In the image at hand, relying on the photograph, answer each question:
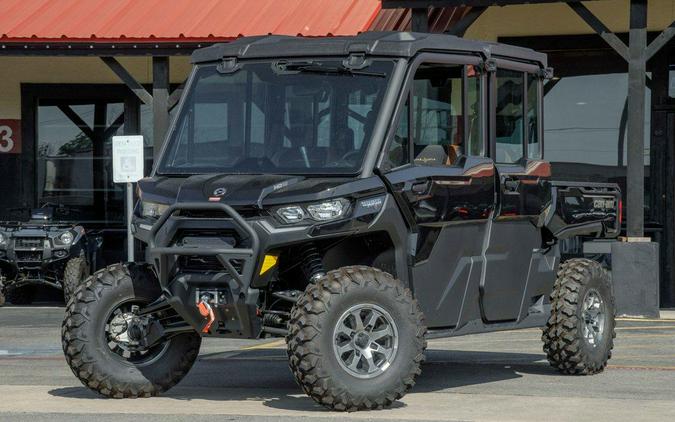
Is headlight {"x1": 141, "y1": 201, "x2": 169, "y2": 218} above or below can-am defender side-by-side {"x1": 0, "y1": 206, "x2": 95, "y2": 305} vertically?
above

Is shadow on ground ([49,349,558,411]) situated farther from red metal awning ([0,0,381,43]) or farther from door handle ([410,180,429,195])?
red metal awning ([0,0,381,43])

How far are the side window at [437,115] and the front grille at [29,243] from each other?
1413cm

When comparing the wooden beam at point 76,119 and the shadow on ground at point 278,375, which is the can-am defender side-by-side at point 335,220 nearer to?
the shadow on ground at point 278,375

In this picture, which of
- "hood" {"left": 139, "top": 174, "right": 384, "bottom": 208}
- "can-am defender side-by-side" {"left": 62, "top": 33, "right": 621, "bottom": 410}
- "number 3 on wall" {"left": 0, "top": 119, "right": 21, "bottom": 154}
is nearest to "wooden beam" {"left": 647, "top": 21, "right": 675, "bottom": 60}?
"can-am defender side-by-side" {"left": 62, "top": 33, "right": 621, "bottom": 410}

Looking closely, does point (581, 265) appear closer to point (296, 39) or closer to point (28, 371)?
point (296, 39)

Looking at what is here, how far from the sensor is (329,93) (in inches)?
405

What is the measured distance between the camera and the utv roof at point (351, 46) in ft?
33.6

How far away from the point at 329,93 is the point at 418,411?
7.10 ft

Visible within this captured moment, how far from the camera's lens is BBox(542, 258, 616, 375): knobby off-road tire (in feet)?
37.9

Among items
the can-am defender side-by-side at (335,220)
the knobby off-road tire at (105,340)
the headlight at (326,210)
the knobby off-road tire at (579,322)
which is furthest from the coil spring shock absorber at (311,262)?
the knobby off-road tire at (579,322)

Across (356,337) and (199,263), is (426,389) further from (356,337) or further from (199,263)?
(199,263)

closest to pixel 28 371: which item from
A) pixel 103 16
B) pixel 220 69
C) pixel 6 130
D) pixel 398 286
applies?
pixel 220 69

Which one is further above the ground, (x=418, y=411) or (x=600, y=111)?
(x=600, y=111)

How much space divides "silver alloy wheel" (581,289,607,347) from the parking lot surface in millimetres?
291
